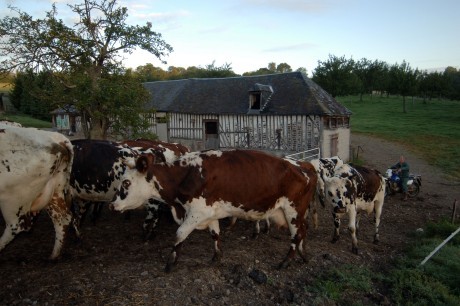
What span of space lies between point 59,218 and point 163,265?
1.94 metres

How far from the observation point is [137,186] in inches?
217

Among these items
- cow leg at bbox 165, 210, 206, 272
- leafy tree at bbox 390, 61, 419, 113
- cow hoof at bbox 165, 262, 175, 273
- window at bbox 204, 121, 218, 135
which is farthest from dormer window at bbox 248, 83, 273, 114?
leafy tree at bbox 390, 61, 419, 113

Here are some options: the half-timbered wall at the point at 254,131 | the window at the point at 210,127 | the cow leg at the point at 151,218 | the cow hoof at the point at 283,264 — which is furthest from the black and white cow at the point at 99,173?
the window at the point at 210,127

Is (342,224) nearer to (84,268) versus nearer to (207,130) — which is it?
(84,268)

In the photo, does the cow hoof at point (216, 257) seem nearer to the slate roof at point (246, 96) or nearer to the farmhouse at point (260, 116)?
the farmhouse at point (260, 116)

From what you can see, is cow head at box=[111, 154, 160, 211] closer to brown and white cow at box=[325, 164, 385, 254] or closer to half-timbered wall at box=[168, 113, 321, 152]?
brown and white cow at box=[325, 164, 385, 254]

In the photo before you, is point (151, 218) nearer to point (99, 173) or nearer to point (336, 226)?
point (99, 173)

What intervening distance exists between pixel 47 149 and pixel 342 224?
712cm

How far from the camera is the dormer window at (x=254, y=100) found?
72.9 ft

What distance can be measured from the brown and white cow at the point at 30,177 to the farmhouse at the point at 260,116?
14.9 m

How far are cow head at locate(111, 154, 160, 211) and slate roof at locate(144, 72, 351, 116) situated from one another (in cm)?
1477

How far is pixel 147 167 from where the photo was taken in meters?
5.50

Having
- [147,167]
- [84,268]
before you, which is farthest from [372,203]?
[84,268]

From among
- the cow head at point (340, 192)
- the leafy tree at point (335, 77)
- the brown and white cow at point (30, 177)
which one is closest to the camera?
the brown and white cow at point (30, 177)
